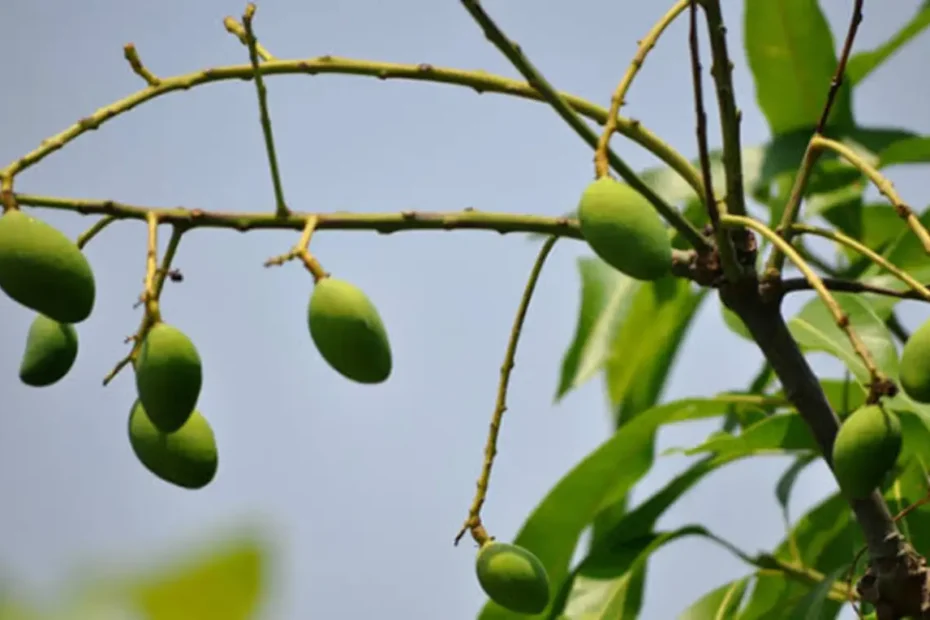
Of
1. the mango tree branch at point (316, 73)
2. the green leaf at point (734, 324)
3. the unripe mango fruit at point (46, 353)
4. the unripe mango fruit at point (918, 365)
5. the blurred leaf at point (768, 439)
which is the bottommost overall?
the unripe mango fruit at point (918, 365)

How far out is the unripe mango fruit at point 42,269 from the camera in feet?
1.88

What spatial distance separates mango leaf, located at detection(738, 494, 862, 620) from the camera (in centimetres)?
118

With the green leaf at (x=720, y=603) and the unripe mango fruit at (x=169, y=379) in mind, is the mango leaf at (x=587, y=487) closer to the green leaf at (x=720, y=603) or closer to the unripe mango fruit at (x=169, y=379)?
the green leaf at (x=720, y=603)

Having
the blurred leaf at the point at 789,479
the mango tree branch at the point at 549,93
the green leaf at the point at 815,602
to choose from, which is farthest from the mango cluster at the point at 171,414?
the blurred leaf at the point at 789,479

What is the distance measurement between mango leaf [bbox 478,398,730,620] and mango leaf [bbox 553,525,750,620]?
0.03 meters

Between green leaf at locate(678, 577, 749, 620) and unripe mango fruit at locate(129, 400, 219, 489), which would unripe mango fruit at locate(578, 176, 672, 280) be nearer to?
unripe mango fruit at locate(129, 400, 219, 489)

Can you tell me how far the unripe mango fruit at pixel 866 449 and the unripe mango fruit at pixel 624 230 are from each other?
117 mm

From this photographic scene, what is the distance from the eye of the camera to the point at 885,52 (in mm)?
1324

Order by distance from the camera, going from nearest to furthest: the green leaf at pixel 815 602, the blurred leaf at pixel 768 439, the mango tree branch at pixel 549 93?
the mango tree branch at pixel 549 93 < the green leaf at pixel 815 602 < the blurred leaf at pixel 768 439

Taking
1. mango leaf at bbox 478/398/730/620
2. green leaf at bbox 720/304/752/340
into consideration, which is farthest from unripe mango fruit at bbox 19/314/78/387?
green leaf at bbox 720/304/752/340

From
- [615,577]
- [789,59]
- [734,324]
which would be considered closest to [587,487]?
[615,577]

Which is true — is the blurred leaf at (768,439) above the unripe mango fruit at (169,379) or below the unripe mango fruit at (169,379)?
above

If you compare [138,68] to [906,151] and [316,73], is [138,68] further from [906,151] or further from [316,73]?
[906,151]

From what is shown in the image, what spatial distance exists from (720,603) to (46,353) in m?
0.70
